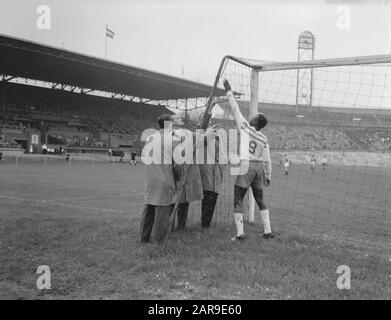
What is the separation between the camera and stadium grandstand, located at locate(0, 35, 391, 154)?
3938 centimetres

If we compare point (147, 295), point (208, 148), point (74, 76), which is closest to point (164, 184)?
point (208, 148)

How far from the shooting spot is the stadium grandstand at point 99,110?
39.4m

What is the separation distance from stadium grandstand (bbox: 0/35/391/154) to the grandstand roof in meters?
0.07

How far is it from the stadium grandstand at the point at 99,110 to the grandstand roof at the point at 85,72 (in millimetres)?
74

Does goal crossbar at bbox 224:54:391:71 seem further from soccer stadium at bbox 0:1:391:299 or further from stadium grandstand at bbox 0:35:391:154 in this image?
stadium grandstand at bbox 0:35:391:154

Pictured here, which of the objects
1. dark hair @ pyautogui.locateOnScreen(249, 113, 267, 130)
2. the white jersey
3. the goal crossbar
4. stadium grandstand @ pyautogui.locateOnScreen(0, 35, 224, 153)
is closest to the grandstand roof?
stadium grandstand @ pyautogui.locateOnScreen(0, 35, 224, 153)

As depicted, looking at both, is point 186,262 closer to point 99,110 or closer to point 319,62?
point 319,62

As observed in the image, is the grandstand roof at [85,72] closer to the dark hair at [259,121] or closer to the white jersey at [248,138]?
the white jersey at [248,138]

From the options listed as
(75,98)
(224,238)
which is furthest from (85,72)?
(224,238)

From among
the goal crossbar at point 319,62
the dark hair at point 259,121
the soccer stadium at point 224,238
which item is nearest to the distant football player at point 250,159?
the dark hair at point 259,121

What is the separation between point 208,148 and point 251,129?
3.01ft

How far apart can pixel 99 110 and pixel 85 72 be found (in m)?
11.6

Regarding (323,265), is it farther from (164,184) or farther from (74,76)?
(74,76)

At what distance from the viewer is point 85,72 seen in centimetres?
4253
